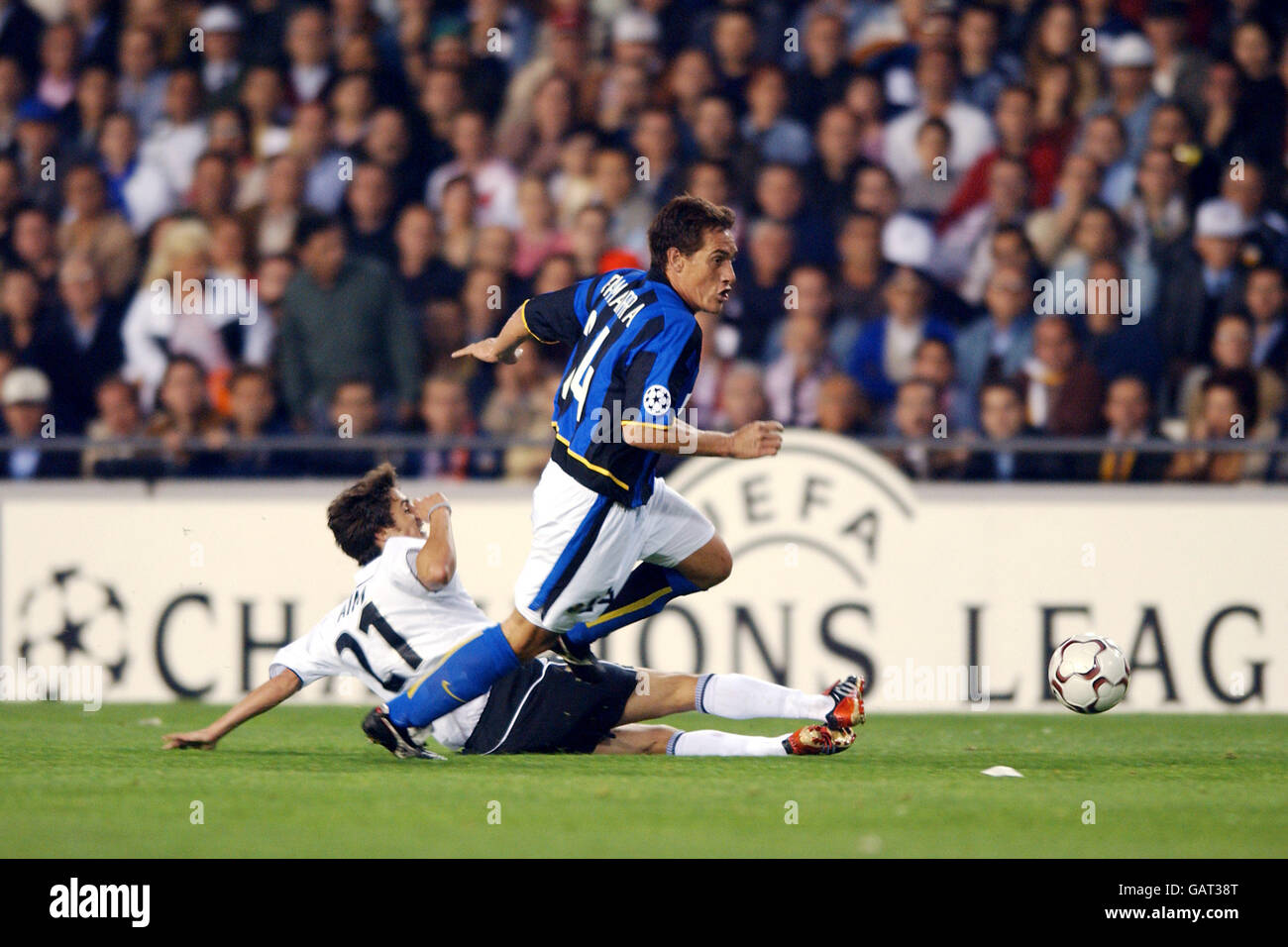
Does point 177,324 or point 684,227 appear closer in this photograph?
point 684,227

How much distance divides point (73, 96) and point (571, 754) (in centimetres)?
705

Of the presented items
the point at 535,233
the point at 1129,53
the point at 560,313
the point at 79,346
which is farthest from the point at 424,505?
the point at 1129,53

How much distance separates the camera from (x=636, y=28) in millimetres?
11328

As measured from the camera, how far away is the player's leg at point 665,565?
21.0 feet

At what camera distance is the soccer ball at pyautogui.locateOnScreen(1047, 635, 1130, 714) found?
6.83 metres

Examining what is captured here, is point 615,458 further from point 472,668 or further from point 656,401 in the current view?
point 472,668

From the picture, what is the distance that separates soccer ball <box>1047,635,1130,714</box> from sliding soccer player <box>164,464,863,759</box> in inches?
39.5

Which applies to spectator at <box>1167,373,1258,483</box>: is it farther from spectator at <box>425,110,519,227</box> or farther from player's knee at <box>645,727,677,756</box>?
spectator at <box>425,110,519,227</box>

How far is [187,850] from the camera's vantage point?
4605mm

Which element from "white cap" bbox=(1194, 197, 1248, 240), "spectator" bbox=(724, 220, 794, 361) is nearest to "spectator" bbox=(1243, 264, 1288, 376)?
"white cap" bbox=(1194, 197, 1248, 240)

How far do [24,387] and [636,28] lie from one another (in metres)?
4.48

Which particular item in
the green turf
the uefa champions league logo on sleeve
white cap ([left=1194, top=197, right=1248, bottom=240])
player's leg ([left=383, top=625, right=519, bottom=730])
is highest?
white cap ([left=1194, top=197, right=1248, bottom=240])

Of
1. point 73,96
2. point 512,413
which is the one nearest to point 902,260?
point 512,413

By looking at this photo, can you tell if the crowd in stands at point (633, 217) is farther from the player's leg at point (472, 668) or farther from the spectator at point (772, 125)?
the player's leg at point (472, 668)
